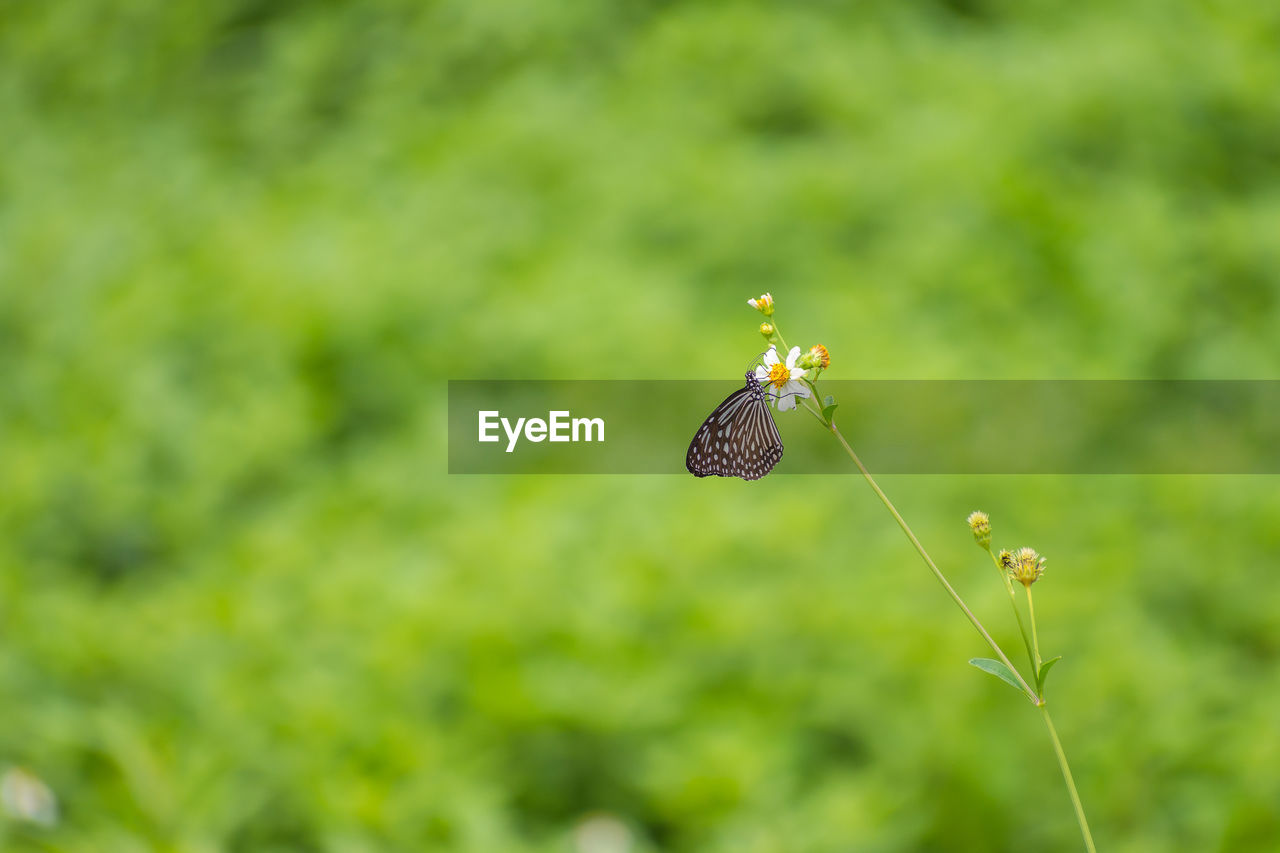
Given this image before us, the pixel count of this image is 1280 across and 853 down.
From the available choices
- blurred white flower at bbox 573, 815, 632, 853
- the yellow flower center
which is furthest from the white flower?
blurred white flower at bbox 573, 815, 632, 853

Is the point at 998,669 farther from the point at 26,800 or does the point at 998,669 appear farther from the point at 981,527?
the point at 26,800

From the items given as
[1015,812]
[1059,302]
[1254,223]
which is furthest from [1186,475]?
[1015,812]

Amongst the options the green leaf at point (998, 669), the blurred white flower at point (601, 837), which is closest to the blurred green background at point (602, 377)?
the blurred white flower at point (601, 837)

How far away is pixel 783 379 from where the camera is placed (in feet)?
0.95

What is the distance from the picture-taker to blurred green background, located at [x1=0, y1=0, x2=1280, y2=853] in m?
1.03

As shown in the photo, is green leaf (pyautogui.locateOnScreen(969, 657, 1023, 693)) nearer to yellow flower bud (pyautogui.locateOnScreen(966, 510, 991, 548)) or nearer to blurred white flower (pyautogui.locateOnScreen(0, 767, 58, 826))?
yellow flower bud (pyautogui.locateOnScreen(966, 510, 991, 548))

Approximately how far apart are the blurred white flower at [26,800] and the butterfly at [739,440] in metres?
0.89

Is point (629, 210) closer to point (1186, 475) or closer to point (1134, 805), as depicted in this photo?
point (1186, 475)

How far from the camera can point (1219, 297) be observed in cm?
163

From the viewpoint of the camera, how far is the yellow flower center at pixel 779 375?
29cm

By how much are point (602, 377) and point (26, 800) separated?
94cm

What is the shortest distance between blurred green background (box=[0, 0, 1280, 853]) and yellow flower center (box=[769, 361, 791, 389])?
2.55ft

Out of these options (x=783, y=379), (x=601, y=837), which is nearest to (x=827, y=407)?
(x=783, y=379)

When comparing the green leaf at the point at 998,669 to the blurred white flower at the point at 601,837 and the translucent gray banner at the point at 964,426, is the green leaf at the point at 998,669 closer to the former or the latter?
the blurred white flower at the point at 601,837
